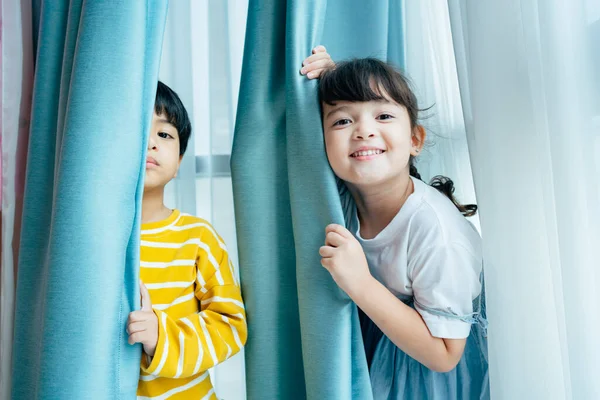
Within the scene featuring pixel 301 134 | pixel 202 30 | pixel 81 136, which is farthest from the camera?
pixel 202 30

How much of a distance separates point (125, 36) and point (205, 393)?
0.62m

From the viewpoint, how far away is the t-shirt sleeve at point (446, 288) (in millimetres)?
872

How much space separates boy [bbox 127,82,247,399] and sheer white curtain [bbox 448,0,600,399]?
44 centimetres

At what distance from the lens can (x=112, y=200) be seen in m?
0.78

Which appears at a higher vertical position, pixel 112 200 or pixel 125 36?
pixel 125 36

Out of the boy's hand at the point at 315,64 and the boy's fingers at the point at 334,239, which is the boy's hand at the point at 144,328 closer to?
the boy's fingers at the point at 334,239

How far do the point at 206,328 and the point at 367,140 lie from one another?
1.38 feet

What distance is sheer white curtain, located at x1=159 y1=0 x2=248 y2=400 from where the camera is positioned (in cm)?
122

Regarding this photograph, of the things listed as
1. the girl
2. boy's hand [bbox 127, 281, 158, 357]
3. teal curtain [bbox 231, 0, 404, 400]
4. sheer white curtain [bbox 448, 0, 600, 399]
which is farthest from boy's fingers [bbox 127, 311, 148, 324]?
sheer white curtain [bbox 448, 0, 600, 399]

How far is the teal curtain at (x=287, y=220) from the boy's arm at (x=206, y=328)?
0.03 meters

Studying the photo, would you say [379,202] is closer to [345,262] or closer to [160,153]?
[345,262]

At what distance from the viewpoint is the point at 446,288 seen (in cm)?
87

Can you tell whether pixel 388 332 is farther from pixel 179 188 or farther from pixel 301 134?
pixel 179 188

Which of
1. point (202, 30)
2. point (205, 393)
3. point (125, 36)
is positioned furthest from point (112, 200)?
point (202, 30)
